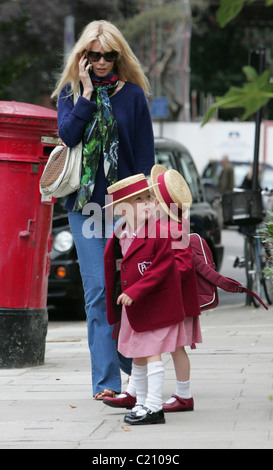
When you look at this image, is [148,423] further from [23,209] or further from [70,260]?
[70,260]

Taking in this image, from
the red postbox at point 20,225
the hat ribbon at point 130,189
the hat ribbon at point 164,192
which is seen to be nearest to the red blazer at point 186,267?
the hat ribbon at point 164,192

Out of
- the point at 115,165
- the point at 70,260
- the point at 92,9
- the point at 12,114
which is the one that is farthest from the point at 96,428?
the point at 92,9

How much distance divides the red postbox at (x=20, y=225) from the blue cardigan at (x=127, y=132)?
107cm

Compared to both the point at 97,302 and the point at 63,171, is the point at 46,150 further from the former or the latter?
the point at 97,302

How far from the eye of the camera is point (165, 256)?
4.61 meters

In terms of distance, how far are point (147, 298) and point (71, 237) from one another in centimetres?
553

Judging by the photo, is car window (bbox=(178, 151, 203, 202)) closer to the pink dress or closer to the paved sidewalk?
the paved sidewalk

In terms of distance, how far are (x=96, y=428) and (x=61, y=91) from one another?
1967mm

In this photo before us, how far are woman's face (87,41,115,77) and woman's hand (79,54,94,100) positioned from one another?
1.5 inches

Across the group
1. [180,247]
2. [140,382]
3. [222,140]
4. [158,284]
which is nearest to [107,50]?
[180,247]

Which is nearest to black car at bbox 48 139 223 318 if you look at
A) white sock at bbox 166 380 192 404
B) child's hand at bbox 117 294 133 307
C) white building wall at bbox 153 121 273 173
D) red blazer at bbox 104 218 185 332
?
white sock at bbox 166 380 192 404
